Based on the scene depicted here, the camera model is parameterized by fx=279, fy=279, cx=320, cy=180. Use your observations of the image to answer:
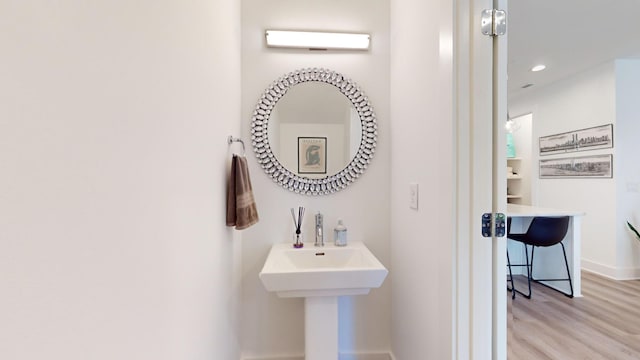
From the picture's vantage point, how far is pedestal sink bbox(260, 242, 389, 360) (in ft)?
4.28

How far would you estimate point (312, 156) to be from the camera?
1.77 m

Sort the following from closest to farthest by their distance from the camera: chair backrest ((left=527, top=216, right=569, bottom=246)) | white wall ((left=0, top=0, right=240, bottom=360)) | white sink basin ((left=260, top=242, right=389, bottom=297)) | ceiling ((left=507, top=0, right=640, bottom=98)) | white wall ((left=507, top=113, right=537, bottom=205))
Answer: white wall ((left=0, top=0, right=240, bottom=360)), white sink basin ((left=260, top=242, right=389, bottom=297)), ceiling ((left=507, top=0, right=640, bottom=98)), chair backrest ((left=527, top=216, right=569, bottom=246)), white wall ((left=507, top=113, right=537, bottom=205))

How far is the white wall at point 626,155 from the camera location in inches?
128

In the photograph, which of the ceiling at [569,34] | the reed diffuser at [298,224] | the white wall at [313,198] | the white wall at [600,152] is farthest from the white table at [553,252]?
the reed diffuser at [298,224]

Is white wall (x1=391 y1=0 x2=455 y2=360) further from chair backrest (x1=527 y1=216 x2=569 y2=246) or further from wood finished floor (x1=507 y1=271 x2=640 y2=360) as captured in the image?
chair backrest (x1=527 y1=216 x2=569 y2=246)

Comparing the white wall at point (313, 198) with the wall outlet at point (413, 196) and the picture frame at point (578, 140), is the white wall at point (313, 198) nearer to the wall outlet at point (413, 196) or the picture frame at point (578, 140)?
the wall outlet at point (413, 196)

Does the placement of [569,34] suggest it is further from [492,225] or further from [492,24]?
[492,225]

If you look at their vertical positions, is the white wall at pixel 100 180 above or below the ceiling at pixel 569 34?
below

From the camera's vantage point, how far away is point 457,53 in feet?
3.32

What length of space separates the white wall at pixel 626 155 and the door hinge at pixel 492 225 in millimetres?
3583

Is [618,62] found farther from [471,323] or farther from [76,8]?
[76,8]

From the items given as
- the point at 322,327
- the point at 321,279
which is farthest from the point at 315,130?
the point at 322,327

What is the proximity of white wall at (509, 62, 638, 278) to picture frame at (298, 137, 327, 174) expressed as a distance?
146 inches

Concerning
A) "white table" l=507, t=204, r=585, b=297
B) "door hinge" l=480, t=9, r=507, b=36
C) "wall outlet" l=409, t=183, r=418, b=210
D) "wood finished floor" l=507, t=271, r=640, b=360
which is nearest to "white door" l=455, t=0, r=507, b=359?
"door hinge" l=480, t=9, r=507, b=36
